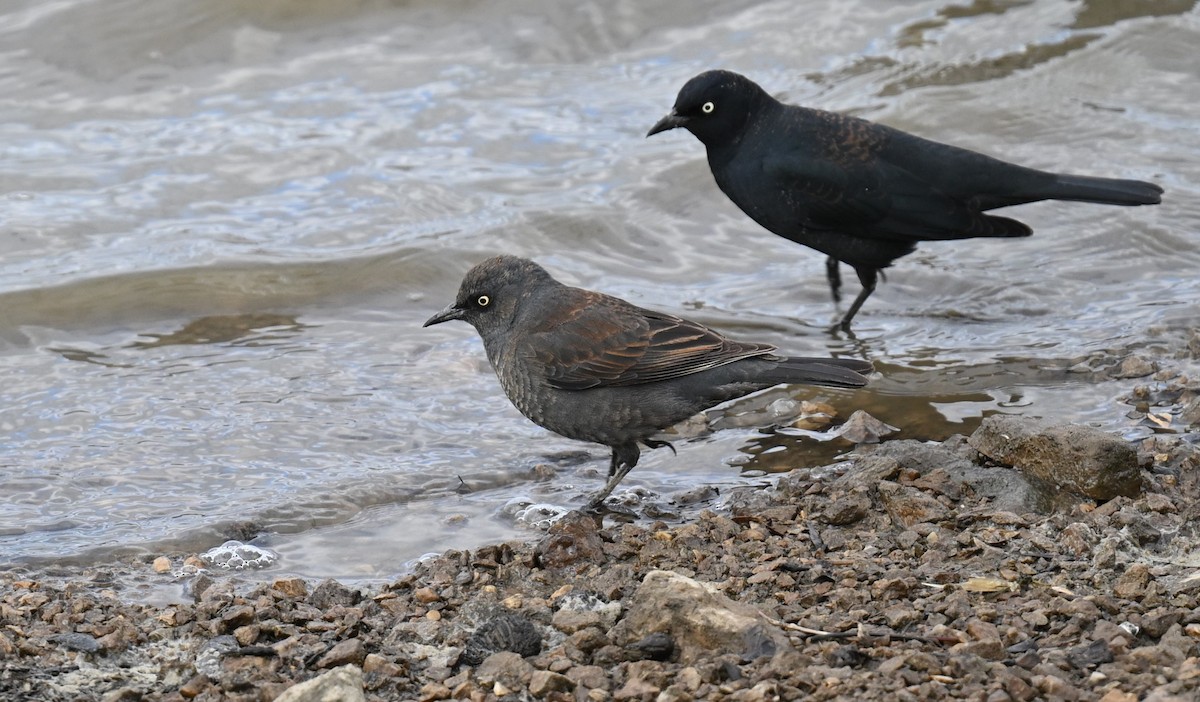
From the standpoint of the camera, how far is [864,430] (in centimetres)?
721

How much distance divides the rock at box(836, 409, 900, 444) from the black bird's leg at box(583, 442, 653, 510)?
3.87 ft

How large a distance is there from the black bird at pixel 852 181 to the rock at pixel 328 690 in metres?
5.61

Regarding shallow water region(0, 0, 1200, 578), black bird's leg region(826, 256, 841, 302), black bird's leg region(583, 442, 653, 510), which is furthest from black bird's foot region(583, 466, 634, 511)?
black bird's leg region(826, 256, 841, 302)

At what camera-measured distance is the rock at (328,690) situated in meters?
4.02

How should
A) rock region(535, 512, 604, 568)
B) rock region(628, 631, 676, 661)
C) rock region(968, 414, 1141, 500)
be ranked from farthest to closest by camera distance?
1. rock region(968, 414, 1141, 500)
2. rock region(535, 512, 604, 568)
3. rock region(628, 631, 676, 661)

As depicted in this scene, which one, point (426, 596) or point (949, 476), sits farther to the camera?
point (949, 476)

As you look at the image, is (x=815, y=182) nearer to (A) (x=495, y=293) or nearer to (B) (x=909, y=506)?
(A) (x=495, y=293)

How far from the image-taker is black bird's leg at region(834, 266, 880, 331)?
9297 millimetres

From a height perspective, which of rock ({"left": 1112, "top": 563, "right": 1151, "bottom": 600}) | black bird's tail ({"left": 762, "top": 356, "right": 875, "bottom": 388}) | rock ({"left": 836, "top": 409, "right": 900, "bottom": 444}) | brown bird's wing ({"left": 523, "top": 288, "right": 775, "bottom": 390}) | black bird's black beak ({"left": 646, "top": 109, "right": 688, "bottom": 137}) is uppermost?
black bird's black beak ({"left": 646, "top": 109, "right": 688, "bottom": 137})

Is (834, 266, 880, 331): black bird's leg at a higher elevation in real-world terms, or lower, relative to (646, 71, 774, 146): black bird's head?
lower

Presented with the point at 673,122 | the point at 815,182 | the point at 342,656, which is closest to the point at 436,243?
the point at 673,122

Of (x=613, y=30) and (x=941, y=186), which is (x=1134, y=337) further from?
(x=613, y=30)

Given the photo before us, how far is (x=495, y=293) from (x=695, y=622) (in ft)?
9.57

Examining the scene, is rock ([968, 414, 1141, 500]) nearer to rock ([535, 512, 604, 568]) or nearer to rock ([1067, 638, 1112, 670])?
rock ([1067, 638, 1112, 670])
